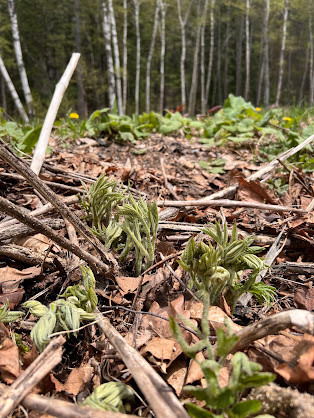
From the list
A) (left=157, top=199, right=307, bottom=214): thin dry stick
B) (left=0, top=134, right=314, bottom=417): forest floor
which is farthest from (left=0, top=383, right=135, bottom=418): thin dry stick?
(left=157, top=199, right=307, bottom=214): thin dry stick

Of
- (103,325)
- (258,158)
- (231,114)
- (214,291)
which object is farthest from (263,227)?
(231,114)

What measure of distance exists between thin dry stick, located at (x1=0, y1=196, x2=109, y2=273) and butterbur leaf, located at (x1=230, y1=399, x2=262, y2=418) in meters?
0.60

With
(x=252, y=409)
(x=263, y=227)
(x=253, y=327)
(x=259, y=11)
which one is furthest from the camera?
(x=259, y=11)

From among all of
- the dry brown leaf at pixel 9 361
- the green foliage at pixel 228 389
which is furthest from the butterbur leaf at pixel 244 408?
the dry brown leaf at pixel 9 361

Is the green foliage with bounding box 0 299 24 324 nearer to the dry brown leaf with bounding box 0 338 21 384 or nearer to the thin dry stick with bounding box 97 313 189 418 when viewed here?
the dry brown leaf with bounding box 0 338 21 384

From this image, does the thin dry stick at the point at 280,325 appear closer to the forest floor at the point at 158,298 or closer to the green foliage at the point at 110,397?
the forest floor at the point at 158,298

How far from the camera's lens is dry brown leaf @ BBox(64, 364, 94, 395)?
74 centimetres

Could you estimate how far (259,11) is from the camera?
25.0 metres

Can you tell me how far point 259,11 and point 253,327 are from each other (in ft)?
99.9

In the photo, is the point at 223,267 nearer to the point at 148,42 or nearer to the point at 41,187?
the point at 41,187

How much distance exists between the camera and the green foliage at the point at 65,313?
2.52 ft

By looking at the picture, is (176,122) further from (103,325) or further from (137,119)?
(103,325)

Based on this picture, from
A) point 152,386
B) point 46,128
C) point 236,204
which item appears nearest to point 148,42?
point 46,128

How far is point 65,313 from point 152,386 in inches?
12.6
